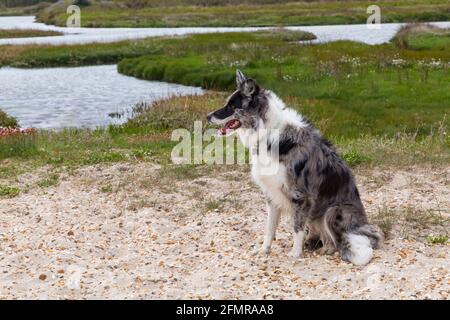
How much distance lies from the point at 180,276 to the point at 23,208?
532 cm

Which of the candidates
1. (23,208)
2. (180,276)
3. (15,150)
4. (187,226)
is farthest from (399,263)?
(15,150)

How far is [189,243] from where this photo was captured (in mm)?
11586

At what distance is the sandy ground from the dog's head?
2.25 meters

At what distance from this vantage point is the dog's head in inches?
388

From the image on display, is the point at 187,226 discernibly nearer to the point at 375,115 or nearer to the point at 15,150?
the point at 15,150

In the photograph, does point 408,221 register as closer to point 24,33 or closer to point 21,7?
point 24,33

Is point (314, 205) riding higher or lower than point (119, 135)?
higher

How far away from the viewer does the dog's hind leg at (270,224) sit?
10677 millimetres

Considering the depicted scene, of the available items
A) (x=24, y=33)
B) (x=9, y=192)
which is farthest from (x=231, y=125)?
(x=24, y=33)

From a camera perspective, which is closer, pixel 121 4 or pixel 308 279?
pixel 308 279

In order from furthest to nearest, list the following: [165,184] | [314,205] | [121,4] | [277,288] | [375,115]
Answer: [121,4] → [375,115] → [165,184] → [314,205] → [277,288]

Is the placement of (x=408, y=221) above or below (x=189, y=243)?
above

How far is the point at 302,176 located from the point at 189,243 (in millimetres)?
2598

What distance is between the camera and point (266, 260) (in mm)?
10602
